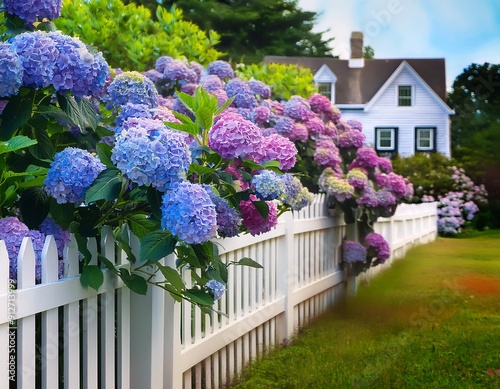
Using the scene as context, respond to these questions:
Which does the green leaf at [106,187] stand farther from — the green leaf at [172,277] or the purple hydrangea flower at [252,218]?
the purple hydrangea flower at [252,218]

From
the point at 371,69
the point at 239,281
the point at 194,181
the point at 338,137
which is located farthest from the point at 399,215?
the point at 371,69

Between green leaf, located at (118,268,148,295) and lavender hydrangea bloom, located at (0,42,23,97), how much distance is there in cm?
83

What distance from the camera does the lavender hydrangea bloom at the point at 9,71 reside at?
2402 millimetres

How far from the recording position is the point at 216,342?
14.1 ft

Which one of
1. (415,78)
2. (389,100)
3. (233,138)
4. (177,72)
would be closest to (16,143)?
(233,138)

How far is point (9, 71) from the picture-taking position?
2.41m

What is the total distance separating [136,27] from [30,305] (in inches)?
259

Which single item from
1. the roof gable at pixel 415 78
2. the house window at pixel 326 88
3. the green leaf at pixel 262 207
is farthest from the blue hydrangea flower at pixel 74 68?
the roof gable at pixel 415 78

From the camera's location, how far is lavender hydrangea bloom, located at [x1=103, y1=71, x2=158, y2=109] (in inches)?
120

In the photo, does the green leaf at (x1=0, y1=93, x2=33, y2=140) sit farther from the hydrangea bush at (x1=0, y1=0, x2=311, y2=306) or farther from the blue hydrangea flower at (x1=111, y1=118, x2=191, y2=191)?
the blue hydrangea flower at (x1=111, y1=118, x2=191, y2=191)

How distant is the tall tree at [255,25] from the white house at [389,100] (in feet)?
6.18

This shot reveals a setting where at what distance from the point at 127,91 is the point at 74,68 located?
537mm

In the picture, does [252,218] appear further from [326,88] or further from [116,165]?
[326,88]

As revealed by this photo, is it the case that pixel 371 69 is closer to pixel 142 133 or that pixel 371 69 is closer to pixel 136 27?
pixel 136 27
